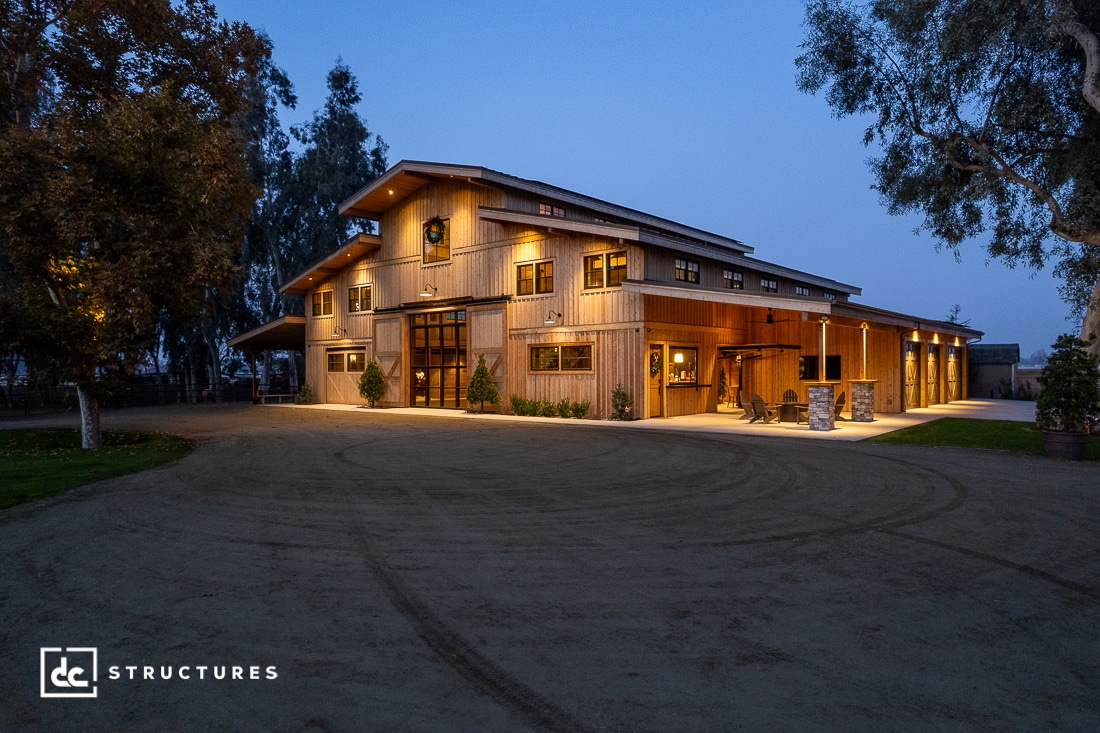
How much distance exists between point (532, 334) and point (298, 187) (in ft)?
69.6

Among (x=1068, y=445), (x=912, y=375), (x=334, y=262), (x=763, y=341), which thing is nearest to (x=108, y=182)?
(x=334, y=262)

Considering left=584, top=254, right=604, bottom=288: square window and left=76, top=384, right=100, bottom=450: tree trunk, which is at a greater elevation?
left=584, top=254, right=604, bottom=288: square window

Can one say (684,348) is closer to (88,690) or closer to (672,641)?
(672,641)

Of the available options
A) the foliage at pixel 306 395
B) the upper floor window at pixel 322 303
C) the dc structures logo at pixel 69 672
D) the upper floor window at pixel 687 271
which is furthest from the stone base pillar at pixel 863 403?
the foliage at pixel 306 395

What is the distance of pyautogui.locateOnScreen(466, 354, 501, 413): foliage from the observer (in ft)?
73.7

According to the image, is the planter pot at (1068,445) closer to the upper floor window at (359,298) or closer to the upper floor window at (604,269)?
the upper floor window at (604,269)

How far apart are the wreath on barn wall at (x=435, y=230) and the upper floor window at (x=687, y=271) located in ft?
30.5

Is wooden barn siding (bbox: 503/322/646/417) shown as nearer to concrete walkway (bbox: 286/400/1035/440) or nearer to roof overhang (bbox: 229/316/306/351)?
concrete walkway (bbox: 286/400/1035/440)

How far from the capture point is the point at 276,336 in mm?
30641

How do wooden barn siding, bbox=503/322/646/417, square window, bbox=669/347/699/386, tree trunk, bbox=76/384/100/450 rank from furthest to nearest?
square window, bbox=669/347/699/386
wooden barn siding, bbox=503/322/646/417
tree trunk, bbox=76/384/100/450

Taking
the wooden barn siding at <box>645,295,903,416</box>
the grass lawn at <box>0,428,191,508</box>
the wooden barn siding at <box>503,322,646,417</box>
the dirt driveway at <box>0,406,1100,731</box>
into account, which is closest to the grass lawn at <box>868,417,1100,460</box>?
the wooden barn siding at <box>645,295,903,416</box>

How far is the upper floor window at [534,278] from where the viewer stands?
21.3 meters

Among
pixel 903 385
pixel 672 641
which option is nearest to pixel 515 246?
pixel 903 385

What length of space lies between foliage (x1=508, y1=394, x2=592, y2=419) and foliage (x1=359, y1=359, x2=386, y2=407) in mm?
6762
